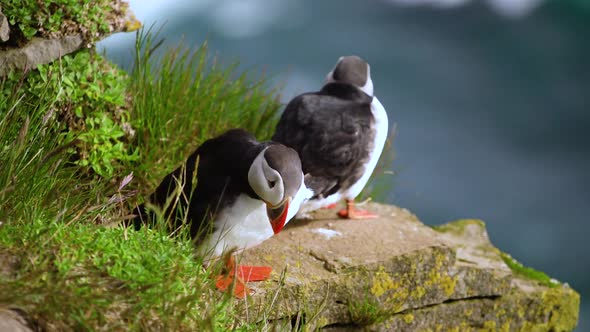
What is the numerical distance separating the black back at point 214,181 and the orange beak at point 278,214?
0.16 metres

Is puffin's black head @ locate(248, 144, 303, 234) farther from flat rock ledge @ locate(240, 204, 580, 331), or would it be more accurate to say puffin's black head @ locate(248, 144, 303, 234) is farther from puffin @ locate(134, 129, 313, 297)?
flat rock ledge @ locate(240, 204, 580, 331)

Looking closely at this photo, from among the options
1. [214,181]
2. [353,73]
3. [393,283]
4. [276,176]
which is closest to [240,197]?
[214,181]

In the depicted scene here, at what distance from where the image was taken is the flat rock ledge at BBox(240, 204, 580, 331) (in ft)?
18.5

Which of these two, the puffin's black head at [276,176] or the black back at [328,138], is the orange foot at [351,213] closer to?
the black back at [328,138]

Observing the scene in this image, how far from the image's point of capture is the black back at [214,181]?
4.91m

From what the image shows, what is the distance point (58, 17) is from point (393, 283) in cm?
313

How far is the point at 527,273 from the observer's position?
8.03 meters

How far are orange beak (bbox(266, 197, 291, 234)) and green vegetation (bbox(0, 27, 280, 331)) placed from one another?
521mm

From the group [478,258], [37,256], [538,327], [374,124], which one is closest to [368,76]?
[374,124]

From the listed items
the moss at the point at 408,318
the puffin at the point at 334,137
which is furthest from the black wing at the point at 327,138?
the moss at the point at 408,318

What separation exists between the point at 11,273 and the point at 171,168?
2977 mm

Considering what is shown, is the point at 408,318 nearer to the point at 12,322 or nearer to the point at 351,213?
the point at 351,213

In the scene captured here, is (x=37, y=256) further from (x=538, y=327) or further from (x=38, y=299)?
(x=538, y=327)

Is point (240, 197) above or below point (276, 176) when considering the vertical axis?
below
